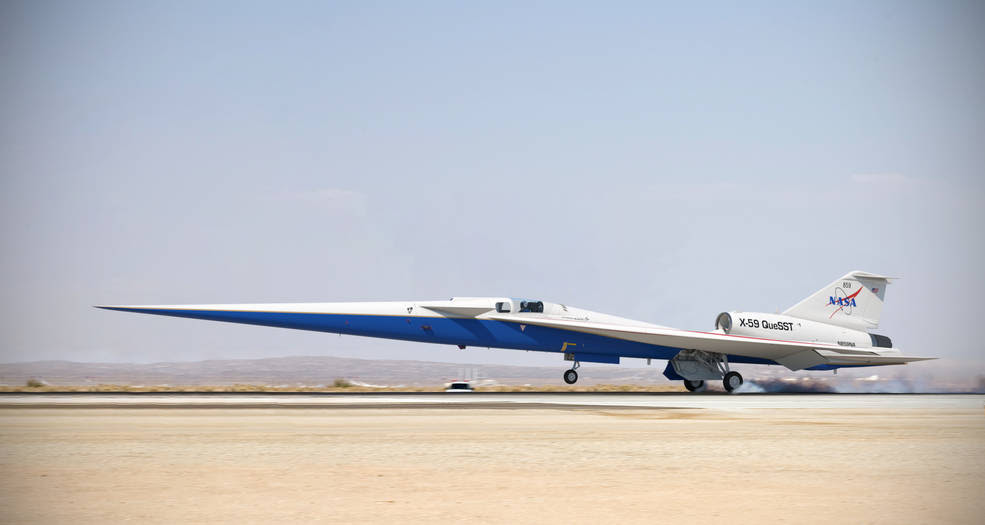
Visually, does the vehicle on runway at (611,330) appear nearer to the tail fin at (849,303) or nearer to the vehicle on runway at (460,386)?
the tail fin at (849,303)

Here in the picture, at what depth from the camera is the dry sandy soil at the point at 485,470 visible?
1002 cm

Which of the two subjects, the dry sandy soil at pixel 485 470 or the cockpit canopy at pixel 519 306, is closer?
the dry sandy soil at pixel 485 470

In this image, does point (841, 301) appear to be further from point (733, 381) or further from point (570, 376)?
point (570, 376)

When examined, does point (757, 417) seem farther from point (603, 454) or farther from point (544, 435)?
point (603, 454)

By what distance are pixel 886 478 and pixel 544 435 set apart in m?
6.85

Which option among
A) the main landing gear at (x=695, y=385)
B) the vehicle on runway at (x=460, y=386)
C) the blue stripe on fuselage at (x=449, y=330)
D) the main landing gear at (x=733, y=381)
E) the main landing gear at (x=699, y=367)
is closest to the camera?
the blue stripe on fuselage at (x=449, y=330)

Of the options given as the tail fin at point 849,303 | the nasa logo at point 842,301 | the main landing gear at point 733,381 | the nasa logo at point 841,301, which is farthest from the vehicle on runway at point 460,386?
the nasa logo at point 841,301

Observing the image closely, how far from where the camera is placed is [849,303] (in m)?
42.6

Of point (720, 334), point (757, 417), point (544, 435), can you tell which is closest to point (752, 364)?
point (720, 334)

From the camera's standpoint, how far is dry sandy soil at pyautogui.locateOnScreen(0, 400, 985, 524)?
1002 cm

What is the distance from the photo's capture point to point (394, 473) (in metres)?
12.6

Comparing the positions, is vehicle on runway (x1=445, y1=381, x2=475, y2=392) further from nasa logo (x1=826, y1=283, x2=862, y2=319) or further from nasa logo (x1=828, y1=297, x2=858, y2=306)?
nasa logo (x1=828, y1=297, x2=858, y2=306)

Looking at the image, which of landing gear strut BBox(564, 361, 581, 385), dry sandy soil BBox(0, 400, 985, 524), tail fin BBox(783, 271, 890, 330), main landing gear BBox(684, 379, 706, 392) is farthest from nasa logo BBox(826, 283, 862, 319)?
dry sandy soil BBox(0, 400, 985, 524)

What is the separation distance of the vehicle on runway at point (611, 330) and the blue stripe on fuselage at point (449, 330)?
0.13 feet
